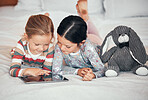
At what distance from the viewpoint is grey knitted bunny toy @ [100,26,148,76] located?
3.40ft

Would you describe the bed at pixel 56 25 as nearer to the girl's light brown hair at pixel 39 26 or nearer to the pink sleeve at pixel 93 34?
the pink sleeve at pixel 93 34

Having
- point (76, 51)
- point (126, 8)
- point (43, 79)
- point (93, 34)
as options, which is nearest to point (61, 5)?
point (93, 34)

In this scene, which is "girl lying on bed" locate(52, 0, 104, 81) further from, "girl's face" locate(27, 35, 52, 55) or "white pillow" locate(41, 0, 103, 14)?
"white pillow" locate(41, 0, 103, 14)

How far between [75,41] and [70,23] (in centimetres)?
10

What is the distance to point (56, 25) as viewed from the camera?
1682mm

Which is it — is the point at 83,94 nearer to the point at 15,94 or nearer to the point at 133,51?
the point at 15,94

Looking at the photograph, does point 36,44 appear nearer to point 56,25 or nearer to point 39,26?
point 39,26

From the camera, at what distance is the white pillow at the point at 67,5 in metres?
1.87

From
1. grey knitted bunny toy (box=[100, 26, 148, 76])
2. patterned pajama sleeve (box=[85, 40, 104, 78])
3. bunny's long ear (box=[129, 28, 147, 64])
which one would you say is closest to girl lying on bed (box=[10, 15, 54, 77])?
patterned pajama sleeve (box=[85, 40, 104, 78])

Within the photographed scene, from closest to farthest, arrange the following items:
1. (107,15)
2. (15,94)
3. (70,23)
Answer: (15,94) → (70,23) → (107,15)

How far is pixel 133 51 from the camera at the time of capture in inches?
41.1

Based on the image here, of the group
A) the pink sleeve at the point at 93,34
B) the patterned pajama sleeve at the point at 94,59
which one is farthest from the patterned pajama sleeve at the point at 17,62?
the pink sleeve at the point at 93,34

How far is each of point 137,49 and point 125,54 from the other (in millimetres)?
74

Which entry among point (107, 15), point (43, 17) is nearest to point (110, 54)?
point (43, 17)
